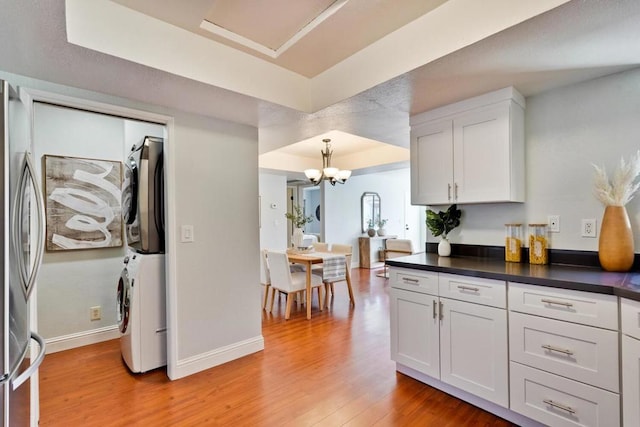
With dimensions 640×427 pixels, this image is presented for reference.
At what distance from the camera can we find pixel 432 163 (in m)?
2.53

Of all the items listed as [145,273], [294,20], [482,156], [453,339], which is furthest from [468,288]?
[145,273]

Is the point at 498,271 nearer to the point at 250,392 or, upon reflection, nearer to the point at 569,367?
the point at 569,367

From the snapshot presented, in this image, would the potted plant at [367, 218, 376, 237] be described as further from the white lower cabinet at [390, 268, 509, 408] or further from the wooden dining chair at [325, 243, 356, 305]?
the white lower cabinet at [390, 268, 509, 408]

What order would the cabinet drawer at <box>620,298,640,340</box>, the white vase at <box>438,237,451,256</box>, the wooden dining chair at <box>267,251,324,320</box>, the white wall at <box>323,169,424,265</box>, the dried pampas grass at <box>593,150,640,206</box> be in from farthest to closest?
the white wall at <box>323,169,424,265</box> → the wooden dining chair at <box>267,251,324,320</box> → the white vase at <box>438,237,451,256</box> → the dried pampas grass at <box>593,150,640,206</box> → the cabinet drawer at <box>620,298,640,340</box>

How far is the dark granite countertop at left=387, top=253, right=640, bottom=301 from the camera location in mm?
1473

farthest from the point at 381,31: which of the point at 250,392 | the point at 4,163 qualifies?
the point at 250,392

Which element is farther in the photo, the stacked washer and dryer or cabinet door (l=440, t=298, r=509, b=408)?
the stacked washer and dryer

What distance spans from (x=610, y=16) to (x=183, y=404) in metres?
3.08

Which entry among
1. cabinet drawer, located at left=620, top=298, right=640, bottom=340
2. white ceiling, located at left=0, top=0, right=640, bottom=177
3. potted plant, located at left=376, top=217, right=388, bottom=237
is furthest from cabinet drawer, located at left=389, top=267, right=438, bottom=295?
potted plant, located at left=376, top=217, right=388, bottom=237

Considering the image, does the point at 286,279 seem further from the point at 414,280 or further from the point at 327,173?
the point at 414,280

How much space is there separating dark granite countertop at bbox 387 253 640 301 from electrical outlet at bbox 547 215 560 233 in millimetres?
241

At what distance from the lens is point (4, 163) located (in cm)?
107

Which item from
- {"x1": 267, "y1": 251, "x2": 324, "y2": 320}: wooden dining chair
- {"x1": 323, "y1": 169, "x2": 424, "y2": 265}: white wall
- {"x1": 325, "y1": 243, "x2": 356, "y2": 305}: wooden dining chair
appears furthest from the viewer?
{"x1": 323, "y1": 169, "x2": 424, "y2": 265}: white wall

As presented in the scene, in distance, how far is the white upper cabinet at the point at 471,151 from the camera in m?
2.10
